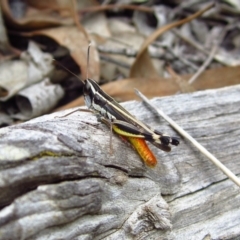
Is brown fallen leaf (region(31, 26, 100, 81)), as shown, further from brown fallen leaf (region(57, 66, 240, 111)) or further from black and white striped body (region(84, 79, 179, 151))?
black and white striped body (region(84, 79, 179, 151))

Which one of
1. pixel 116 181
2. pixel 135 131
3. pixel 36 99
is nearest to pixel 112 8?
pixel 36 99

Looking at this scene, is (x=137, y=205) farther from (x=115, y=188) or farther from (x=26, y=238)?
(x=26, y=238)

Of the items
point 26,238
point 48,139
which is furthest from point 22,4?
point 26,238

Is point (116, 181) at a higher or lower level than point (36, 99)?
lower

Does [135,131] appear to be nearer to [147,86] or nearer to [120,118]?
[120,118]

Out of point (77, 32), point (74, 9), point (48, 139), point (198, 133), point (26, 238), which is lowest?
point (26, 238)

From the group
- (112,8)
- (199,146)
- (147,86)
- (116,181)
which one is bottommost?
(116,181)

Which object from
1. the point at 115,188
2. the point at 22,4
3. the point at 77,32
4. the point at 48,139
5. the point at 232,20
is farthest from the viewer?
the point at 232,20
